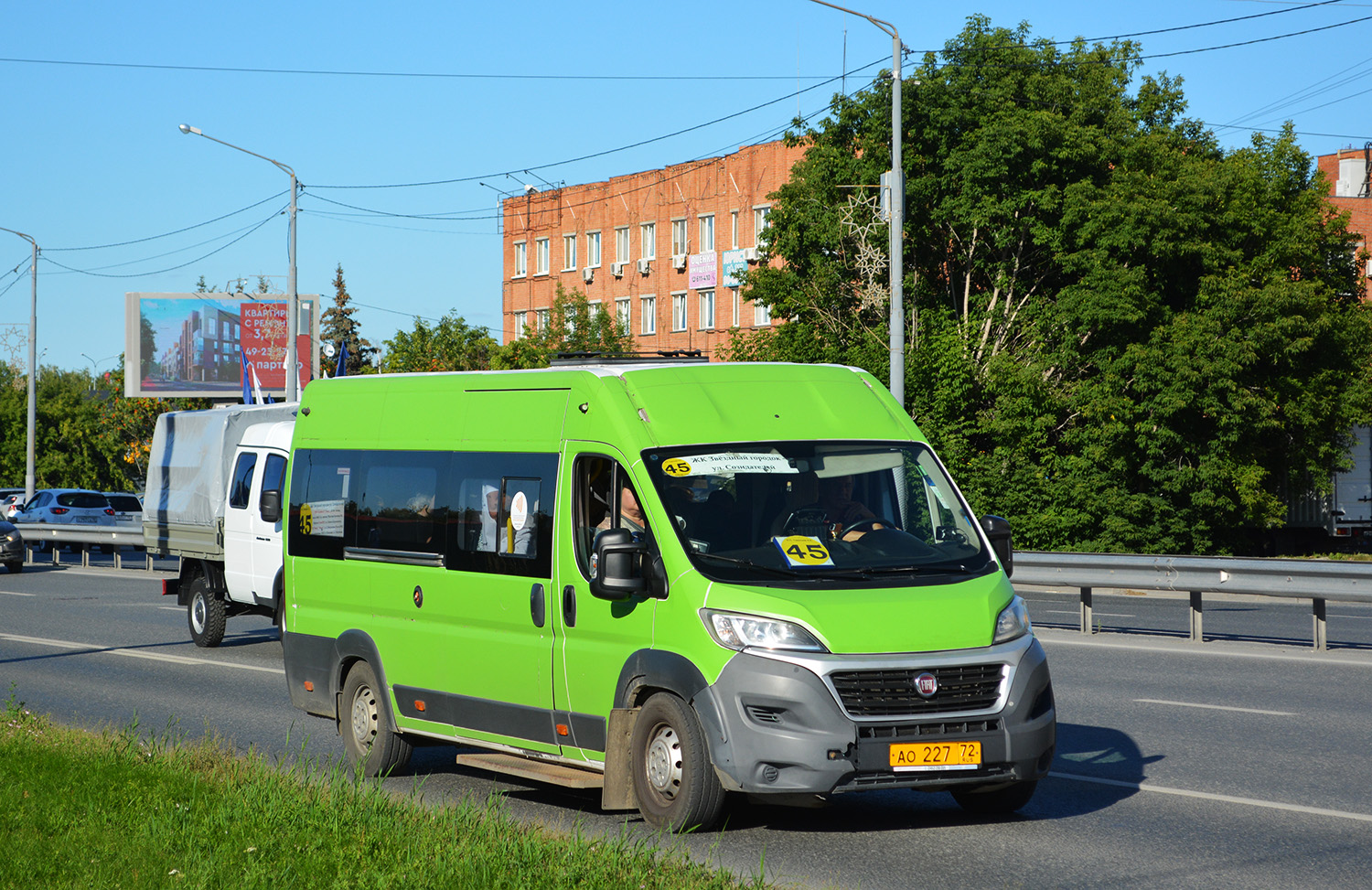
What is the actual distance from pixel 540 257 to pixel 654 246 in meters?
8.87

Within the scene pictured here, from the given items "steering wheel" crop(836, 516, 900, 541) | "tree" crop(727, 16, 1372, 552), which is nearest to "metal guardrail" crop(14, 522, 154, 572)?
"tree" crop(727, 16, 1372, 552)

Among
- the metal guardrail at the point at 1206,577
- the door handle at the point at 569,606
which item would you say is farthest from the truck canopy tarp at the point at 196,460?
the door handle at the point at 569,606

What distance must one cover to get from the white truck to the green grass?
20.2ft

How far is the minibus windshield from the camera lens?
7.26 metres

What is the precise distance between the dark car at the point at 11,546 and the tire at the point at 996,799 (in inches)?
1165

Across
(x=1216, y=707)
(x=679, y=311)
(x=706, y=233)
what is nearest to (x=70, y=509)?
(x=679, y=311)

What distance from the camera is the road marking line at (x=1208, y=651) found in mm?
14615

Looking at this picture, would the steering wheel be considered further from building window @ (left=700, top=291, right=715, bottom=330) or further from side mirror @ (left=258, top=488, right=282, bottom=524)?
building window @ (left=700, top=291, right=715, bottom=330)

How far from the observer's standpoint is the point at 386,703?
9.10m

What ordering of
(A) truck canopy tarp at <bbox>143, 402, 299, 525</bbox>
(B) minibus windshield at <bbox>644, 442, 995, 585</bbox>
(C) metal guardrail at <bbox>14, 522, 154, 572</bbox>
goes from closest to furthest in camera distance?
1. (B) minibus windshield at <bbox>644, 442, 995, 585</bbox>
2. (A) truck canopy tarp at <bbox>143, 402, 299, 525</bbox>
3. (C) metal guardrail at <bbox>14, 522, 154, 572</bbox>

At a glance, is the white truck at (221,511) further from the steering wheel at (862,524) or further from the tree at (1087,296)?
the tree at (1087,296)

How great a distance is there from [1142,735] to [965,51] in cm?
3104

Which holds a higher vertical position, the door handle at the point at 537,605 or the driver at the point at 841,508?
the driver at the point at 841,508

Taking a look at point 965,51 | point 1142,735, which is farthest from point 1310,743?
point 965,51
